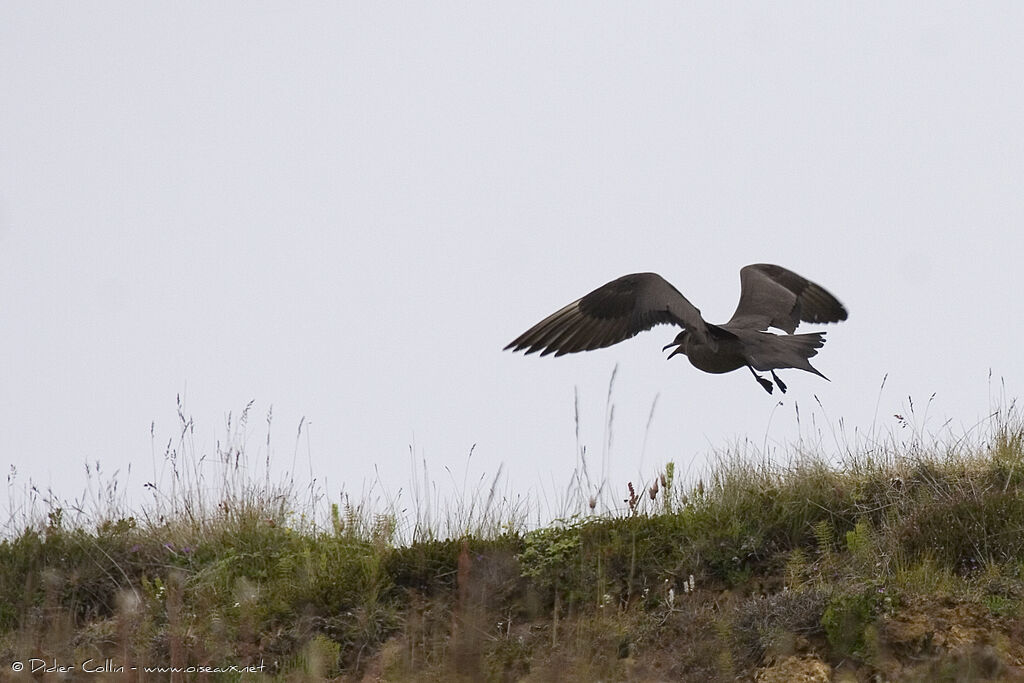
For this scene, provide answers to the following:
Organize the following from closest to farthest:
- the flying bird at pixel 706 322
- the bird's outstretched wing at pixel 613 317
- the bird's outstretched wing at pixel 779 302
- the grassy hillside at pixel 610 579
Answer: the grassy hillside at pixel 610 579, the flying bird at pixel 706 322, the bird's outstretched wing at pixel 613 317, the bird's outstretched wing at pixel 779 302

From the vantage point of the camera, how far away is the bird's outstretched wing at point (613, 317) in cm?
690

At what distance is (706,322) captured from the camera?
22.1 ft

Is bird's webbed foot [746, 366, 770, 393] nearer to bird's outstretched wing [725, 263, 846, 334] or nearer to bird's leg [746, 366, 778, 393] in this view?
bird's leg [746, 366, 778, 393]

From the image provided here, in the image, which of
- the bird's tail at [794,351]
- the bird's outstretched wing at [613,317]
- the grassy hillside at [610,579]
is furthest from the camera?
the bird's outstretched wing at [613,317]

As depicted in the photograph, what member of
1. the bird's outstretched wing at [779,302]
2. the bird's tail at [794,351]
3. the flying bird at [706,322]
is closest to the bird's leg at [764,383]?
the flying bird at [706,322]

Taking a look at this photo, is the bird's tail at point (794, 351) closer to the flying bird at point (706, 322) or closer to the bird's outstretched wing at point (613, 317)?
the flying bird at point (706, 322)

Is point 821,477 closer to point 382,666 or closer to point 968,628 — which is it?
point 968,628

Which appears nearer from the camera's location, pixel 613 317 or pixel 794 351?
pixel 794 351

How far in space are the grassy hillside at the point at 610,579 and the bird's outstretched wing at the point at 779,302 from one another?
1.08m

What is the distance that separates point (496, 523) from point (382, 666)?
123 centimetres

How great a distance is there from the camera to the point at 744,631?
17.6ft

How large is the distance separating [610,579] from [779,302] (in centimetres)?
225

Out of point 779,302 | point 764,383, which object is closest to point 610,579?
point 764,383

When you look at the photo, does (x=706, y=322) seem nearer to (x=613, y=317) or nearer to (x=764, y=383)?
(x=764, y=383)
